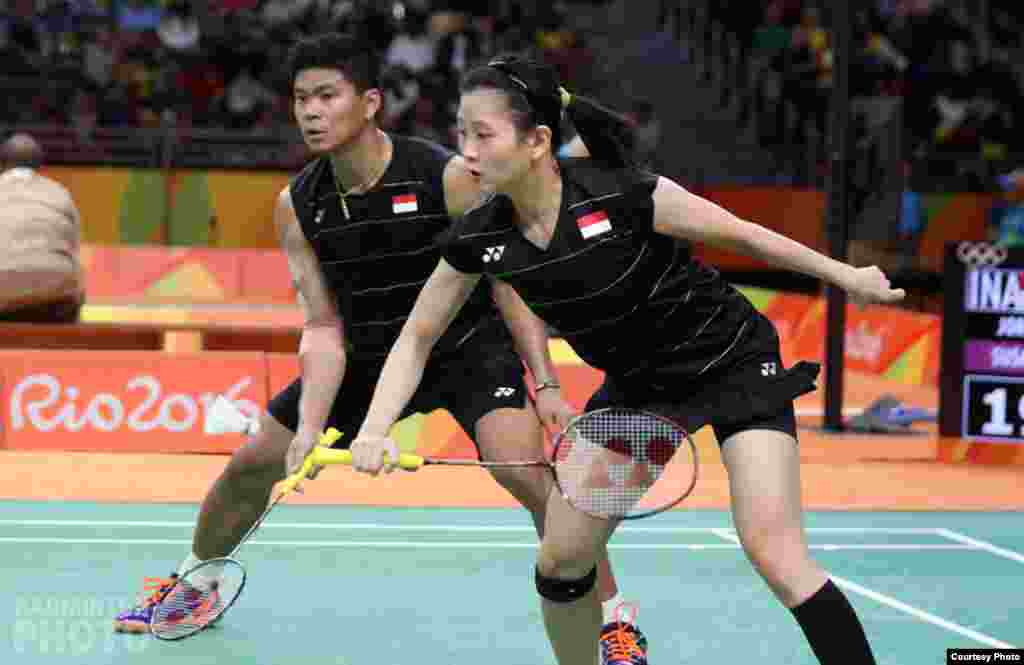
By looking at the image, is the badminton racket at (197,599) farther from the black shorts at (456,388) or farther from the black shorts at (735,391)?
the black shorts at (735,391)

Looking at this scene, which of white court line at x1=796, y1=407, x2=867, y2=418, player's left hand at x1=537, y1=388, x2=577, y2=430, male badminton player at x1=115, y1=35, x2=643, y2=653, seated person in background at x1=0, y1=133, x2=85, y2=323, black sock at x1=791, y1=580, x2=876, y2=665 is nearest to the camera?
black sock at x1=791, y1=580, x2=876, y2=665

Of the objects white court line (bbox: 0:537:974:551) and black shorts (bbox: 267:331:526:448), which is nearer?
black shorts (bbox: 267:331:526:448)

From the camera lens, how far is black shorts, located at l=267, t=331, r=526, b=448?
5332mm

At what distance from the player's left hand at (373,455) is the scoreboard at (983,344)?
19.0 feet

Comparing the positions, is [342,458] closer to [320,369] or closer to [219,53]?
[320,369]

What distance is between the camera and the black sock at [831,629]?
418cm

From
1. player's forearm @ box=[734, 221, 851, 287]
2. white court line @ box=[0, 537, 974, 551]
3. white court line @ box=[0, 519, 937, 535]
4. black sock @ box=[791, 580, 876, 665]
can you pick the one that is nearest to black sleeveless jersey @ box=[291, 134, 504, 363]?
player's forearm @ box=[734, 221, 851, 287]

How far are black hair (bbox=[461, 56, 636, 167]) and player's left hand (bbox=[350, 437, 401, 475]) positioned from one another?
2.54 ft

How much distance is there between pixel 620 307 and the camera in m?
4.38

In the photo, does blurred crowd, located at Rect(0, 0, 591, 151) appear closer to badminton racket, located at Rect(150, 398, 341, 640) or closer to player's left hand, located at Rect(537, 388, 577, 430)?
badminton racket, located at Rect(150, 398, 341, 640)

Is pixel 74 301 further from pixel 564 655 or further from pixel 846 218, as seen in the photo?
pixel 564 655

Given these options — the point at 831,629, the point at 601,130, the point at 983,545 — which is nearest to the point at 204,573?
the point at 601,130

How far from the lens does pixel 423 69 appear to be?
19.6 meters

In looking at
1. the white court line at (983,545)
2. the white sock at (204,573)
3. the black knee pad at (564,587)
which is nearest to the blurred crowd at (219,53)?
the white court line at (983,545)
